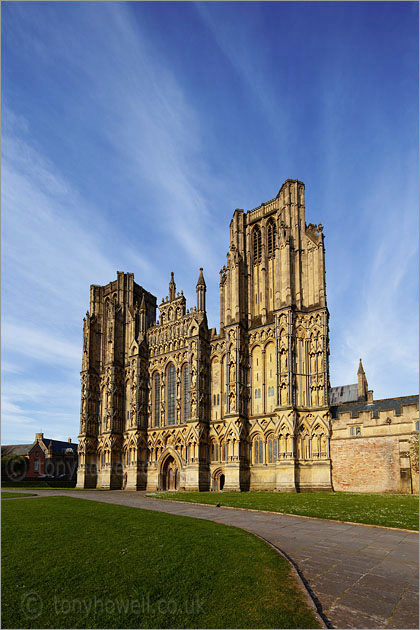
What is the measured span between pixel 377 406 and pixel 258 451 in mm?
12179

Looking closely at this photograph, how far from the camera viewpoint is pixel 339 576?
904 centimetres

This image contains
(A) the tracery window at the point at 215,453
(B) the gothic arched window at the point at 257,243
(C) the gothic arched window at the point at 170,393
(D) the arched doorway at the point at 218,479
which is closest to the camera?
(D) the arched doorway at the point at 218,479

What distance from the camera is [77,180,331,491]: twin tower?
128ft

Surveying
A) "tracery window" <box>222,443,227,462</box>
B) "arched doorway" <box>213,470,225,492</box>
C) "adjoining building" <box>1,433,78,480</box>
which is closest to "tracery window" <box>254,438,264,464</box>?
"tracery window" <box>222,443,227,462</box>

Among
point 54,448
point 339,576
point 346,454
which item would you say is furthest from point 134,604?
point 54,448

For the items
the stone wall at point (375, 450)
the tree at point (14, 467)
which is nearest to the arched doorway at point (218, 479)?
the stone wall at point (375, 450)

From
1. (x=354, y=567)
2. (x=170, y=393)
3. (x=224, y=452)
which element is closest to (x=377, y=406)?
(x=224, y=452)

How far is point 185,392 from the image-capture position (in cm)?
4947

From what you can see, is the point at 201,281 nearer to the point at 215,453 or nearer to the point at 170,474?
the point at 215,453

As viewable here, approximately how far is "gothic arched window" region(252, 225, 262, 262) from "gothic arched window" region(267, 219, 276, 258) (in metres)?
1.28

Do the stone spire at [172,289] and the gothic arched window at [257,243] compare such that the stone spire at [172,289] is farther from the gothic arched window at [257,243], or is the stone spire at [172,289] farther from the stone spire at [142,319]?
the gothic arched window at [257,243]

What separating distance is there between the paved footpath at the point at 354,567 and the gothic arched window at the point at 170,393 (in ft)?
111

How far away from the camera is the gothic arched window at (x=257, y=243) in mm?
48469

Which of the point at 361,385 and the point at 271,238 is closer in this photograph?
the point at 271,238
